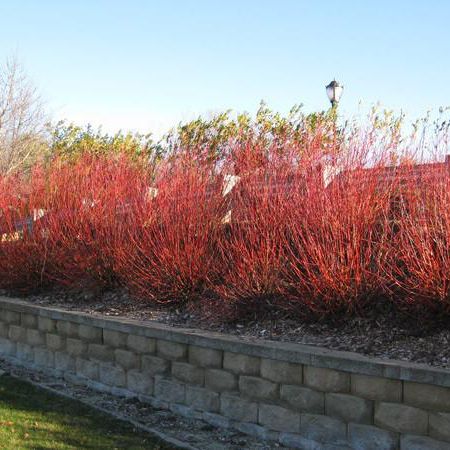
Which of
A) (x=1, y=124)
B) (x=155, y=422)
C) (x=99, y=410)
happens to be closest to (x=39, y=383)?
(x=99, y=410)

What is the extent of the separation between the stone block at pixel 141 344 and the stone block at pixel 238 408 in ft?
3.08

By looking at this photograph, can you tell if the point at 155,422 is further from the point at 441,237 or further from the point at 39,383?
the point at 441,237

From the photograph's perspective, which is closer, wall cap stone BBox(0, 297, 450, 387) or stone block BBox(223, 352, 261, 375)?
wall cap stone BBox(0, 297, 450, 387)

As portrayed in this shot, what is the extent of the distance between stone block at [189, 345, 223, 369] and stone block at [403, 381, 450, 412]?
163 cm

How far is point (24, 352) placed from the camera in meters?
7.68

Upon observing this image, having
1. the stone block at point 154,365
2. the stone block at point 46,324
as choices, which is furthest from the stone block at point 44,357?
the stone block at point 154,365

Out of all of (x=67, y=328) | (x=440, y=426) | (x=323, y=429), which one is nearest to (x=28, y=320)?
(x=67, y=328)

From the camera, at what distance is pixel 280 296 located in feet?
19.4

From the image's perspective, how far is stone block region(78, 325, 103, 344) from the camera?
654cm

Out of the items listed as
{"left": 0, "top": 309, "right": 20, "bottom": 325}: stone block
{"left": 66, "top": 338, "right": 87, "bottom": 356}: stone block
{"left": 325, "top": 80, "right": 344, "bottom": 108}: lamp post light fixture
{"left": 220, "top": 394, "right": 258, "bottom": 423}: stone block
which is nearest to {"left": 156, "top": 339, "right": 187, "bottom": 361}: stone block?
{"left": 220, "top": 394, "right": 258, "bottom": 423}: stone block

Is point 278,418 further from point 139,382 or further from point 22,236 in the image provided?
point 22,236

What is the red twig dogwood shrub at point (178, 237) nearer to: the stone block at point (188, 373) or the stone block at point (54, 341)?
the stone block at point (54, 341)

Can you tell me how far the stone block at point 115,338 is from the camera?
621 centimetres

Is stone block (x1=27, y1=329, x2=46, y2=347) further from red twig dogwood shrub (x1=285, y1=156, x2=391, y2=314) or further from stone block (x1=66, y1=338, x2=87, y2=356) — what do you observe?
red twig dogwood shrub (x1=285, y1=156, x2=391, y2=314)
